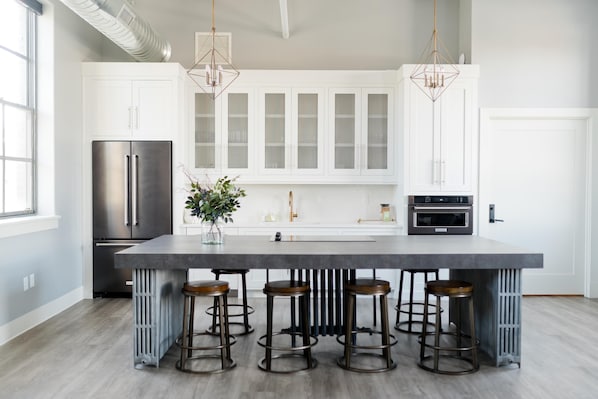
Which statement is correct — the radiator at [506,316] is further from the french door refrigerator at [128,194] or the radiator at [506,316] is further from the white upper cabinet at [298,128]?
the french door refrigerator at [128,194]

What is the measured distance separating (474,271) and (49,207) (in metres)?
3.94

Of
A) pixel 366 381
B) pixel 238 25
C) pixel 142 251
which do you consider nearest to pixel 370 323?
pixel 366 381

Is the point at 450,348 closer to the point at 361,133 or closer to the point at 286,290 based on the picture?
the point at 286,290

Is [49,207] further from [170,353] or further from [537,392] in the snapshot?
[537,392]

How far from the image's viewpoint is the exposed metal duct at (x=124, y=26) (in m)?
4.50

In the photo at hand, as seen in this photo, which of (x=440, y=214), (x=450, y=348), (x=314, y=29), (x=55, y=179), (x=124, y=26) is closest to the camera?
(x=450, y=348)

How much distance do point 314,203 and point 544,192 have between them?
2686mm

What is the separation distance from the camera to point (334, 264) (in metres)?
3.70

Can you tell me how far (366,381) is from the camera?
3.62m

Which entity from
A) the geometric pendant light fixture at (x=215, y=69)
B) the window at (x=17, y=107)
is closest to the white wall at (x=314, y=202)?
the geometric pendant light fixture at (x=215, y=69)

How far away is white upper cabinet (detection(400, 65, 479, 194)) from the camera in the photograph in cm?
608

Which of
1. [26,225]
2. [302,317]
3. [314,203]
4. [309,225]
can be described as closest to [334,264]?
[302,317]

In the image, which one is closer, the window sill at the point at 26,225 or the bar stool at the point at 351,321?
the bar stool at the point at 351,321

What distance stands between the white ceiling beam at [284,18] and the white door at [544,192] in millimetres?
2603
